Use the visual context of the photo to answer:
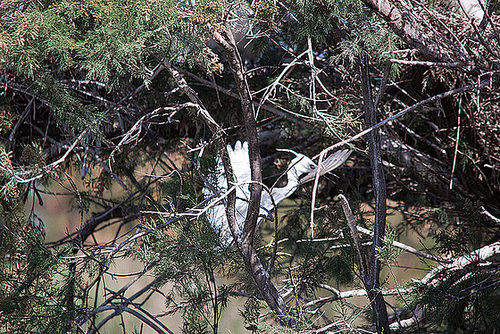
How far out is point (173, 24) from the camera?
89 cm

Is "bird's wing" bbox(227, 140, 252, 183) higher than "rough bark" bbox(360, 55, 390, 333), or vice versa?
"bird's wing" bbox(227, 140, 252, 183)

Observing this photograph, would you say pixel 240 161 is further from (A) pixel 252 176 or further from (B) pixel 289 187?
(A) pixel 252 176

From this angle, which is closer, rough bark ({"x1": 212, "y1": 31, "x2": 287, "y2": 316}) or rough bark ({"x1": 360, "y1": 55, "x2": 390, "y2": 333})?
rough bark ({"x1": 212, "y1": 31, "x2": 287, "y2": 316})

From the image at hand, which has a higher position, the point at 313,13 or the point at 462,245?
the point at 313,13

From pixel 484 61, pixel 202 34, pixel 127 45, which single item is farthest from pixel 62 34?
pixel 484 61

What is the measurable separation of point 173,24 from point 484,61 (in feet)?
1.99

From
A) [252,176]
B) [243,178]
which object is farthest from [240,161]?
[252,176]

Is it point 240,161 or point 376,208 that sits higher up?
point 240,161

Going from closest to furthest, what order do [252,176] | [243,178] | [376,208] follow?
1. [252,176]
2. [376,208]
3. [243,178]

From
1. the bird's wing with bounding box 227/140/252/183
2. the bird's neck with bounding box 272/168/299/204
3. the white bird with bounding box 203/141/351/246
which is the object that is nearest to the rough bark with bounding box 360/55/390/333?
the white bird with bounding box 203/141/351/246

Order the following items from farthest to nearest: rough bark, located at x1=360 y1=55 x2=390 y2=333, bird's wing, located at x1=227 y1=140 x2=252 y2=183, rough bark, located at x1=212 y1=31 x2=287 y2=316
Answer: bird's wing, located at x1=227 y1=140 x2=252 y2=183
rough bark, located at x1=360 y1=55 x2=390 y2=333
rough bark, located at x1=212 y1=31 x2=287 y2=316

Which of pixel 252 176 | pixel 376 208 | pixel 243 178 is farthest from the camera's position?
pixel 243 178

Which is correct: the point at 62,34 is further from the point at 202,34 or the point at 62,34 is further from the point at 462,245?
the point at 462,245

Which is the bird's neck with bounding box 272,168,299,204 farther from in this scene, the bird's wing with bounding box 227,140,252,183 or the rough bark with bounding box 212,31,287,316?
the rough bark with bounding box 212,31,287,316
